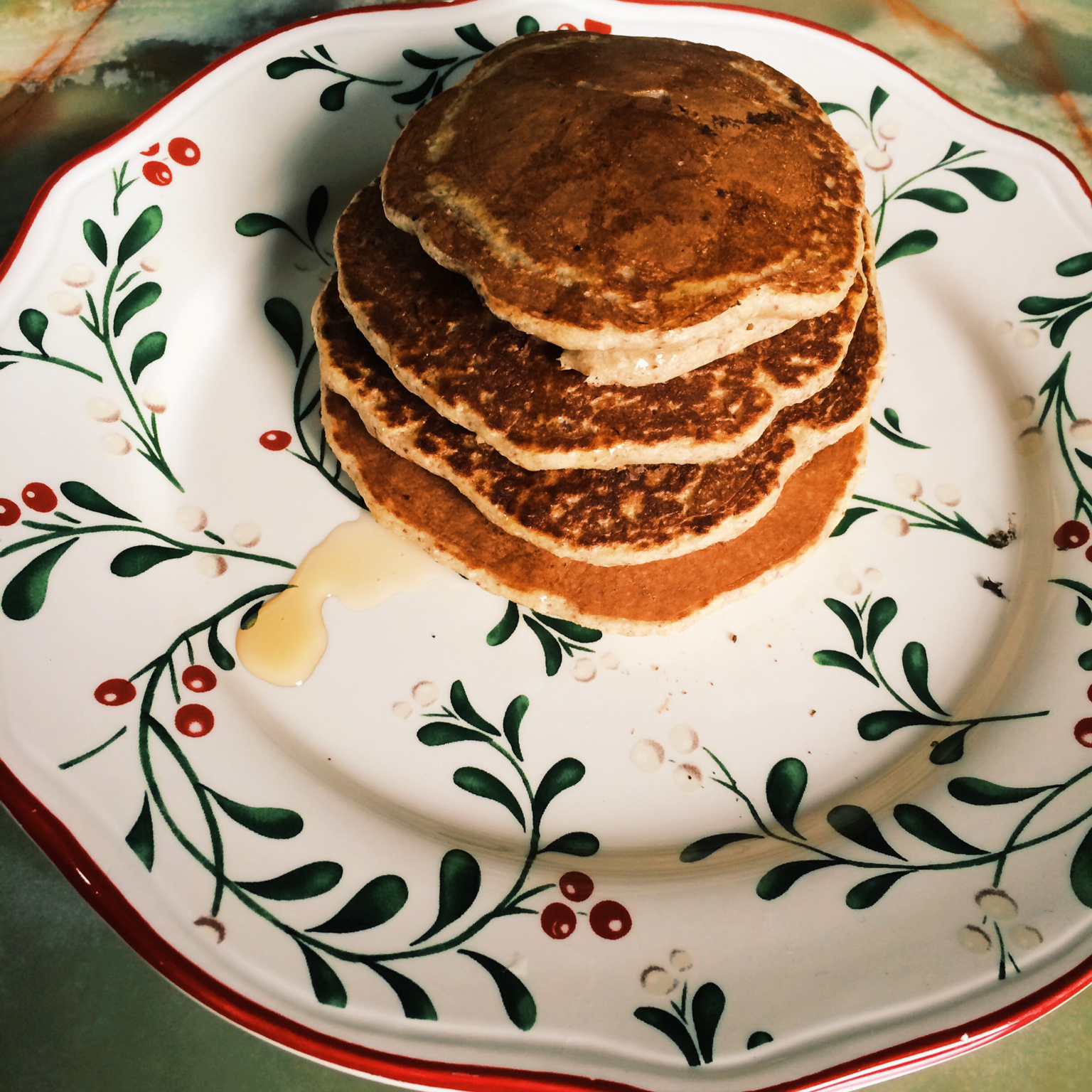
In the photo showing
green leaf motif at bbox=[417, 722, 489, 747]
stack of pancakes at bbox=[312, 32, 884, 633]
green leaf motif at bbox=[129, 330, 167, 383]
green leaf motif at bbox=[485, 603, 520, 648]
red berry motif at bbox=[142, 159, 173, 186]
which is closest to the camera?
stack of pancakes at bbox=[312, 32, 884, 633]

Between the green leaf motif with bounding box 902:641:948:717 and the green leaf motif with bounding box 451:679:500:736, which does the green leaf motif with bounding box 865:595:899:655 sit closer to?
the green leaf motif with bounding box 902:641:948:717

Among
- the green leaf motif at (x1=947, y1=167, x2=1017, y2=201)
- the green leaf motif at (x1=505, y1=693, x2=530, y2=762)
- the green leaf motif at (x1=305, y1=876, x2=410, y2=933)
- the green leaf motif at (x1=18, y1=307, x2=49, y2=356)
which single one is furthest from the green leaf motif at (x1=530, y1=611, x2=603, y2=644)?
the green leaf motif at (x1=947, y1=167, x2=1017, y2=201)

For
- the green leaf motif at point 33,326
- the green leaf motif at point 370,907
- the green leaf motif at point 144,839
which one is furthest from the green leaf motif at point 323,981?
the green leaf motif at point 33,326

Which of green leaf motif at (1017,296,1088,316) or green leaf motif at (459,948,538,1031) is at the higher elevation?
green leaf motif at (1017,296,1088,316)

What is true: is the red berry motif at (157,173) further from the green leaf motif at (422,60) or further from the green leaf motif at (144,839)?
the green leaf motif at (144,839)

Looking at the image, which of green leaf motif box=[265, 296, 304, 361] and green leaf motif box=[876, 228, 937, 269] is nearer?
green leaf motif box=[265, 296, 304, 361]

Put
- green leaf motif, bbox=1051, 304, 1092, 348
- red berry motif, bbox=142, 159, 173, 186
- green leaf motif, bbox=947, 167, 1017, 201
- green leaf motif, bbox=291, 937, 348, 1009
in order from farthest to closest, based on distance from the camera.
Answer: green leaf motif, bbox=947, 167, 1017, 201 < green leaf motif, bbox=1051, 304, 1092, 348 < red berry motif, bbox=142, 159, 173, 186 < green leaf motif, bbox=291, 937, 348, 1009

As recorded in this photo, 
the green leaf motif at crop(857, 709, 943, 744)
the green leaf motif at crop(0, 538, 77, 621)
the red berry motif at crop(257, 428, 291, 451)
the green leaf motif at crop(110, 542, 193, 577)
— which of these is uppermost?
the red berry motif at crop(257, 428, 291, 451)
